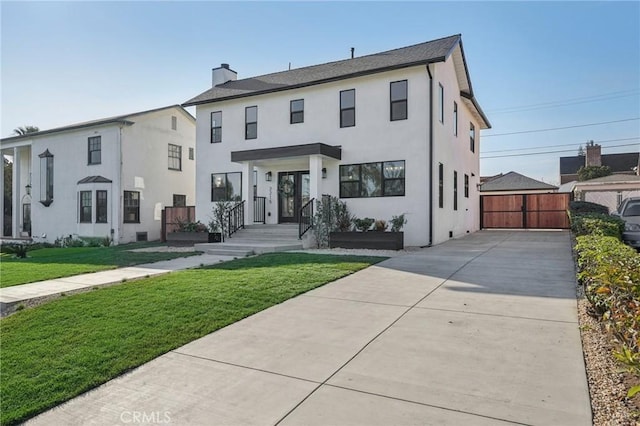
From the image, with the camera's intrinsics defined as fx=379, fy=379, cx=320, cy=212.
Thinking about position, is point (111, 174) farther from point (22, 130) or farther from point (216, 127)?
point (22, 130)

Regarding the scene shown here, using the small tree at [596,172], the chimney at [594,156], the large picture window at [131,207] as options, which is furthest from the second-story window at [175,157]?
the chimney at [594,156]

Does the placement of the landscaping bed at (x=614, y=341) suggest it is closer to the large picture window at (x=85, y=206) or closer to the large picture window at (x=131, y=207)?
the large picture window at (x=131, y=207)

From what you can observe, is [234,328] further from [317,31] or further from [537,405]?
[317,31]

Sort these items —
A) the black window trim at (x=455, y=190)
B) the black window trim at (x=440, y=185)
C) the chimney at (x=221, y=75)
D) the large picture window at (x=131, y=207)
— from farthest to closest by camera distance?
the large picture window at (x=131, y=207), the chimney at (x=221, y=75), the black window trim at (x=455, y=190), the black window trim at (x=440, y=185)

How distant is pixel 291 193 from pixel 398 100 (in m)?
5.50

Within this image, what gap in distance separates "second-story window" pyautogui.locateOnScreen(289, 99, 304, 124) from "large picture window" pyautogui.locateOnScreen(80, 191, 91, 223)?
11900mm

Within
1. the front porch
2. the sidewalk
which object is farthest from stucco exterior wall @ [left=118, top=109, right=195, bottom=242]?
the sidewalk

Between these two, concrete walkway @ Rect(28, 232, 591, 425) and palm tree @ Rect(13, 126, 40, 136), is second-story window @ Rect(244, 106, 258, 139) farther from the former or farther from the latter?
palm tree @ Rect(13, 126, 40, 136)

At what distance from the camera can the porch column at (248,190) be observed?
589 inches

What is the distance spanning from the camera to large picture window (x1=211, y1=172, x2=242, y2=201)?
16.3m

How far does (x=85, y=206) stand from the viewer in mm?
19734

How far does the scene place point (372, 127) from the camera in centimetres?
1366

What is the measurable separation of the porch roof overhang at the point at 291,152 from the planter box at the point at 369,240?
2.95 metres

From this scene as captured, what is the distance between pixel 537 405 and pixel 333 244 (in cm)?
987
